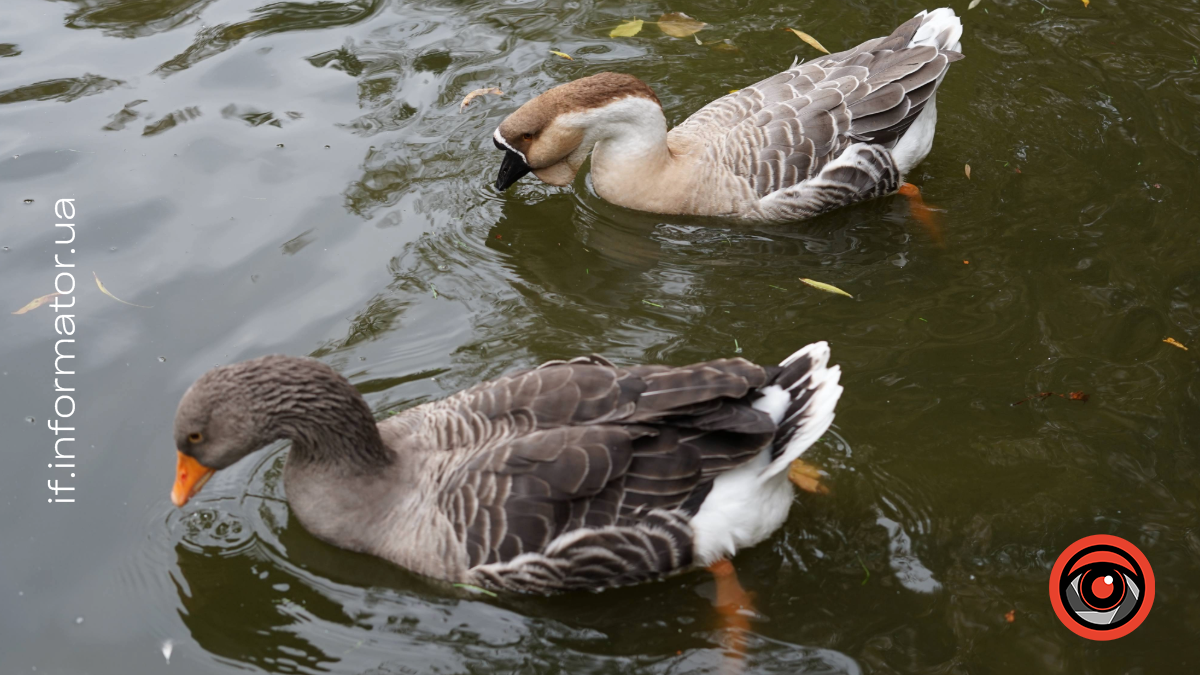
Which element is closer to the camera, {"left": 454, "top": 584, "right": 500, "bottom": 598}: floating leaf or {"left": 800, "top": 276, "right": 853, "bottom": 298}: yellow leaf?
{"left": 454, "top": 584, "right": 500, "bottom": 598}: floating leaf

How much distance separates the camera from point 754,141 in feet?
24.6

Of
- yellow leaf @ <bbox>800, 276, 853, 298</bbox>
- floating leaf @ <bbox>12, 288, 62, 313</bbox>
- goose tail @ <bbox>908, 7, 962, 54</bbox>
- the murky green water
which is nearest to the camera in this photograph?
the murky green water

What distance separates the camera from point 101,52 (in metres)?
8.98

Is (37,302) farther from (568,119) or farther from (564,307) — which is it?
(568,119)

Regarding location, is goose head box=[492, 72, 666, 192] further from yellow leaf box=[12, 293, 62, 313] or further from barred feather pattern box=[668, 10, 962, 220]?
yellow leaf box=[12, 293, 62, 313]

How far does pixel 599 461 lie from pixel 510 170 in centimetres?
355

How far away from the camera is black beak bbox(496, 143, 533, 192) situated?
7.53 m

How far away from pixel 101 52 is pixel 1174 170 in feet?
29.8

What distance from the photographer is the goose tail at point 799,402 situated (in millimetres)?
4754

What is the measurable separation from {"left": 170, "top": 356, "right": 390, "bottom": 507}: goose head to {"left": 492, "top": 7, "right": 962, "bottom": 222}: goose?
3.20 m

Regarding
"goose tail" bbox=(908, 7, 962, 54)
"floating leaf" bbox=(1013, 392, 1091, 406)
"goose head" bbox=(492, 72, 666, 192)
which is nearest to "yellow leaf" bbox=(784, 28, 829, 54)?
"goose tail" bbox=(908, 7, 962, 54)

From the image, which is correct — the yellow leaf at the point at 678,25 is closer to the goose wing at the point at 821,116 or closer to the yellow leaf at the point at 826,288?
the goose wing at the point at 821,116

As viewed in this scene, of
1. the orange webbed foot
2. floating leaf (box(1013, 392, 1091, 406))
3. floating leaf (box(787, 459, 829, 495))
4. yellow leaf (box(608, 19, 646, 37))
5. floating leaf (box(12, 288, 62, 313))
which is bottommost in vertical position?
floating leaf (box(787, 459, 829, 495))

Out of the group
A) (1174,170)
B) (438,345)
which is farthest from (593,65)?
(1174,170)
